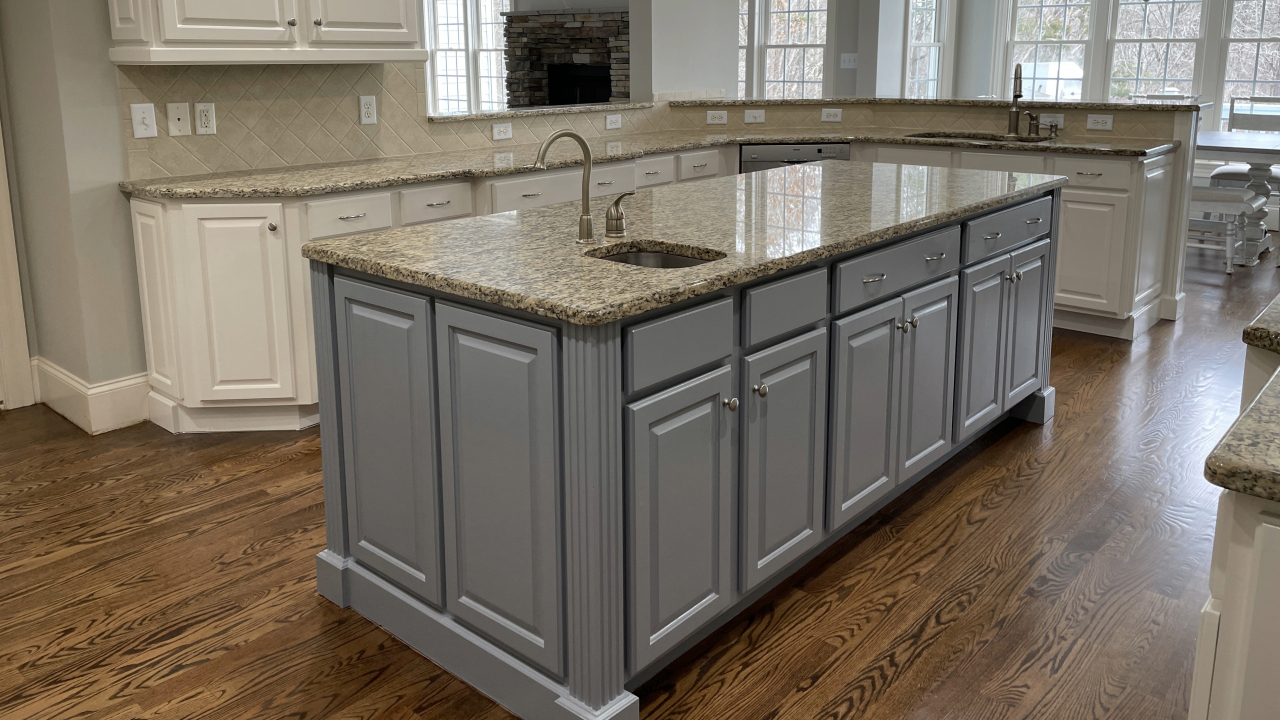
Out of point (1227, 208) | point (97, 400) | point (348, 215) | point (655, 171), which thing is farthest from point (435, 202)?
point (1227, 208)

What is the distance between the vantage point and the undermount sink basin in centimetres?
507

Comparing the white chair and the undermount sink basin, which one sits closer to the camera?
the undermount sink basin

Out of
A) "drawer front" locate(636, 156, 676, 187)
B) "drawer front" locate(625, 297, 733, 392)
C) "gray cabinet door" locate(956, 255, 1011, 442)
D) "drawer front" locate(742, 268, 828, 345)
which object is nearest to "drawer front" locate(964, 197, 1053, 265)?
"gray cabinet door" locate(956, 255, 1011, 442)

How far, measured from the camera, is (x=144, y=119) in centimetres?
355

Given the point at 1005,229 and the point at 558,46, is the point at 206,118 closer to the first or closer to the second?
the point at 1005,229

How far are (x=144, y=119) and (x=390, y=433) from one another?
6.73 feet

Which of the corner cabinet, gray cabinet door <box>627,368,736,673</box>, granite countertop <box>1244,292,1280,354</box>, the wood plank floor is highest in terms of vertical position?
the corner cabinet

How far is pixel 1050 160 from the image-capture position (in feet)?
15.5

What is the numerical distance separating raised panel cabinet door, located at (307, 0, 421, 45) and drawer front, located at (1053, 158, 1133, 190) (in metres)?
2.98

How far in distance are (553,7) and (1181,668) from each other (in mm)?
9243

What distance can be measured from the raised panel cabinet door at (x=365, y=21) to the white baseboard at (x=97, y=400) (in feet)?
4.79

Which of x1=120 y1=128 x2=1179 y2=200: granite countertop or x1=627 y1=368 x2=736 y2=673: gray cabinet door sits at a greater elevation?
x1=120 y1=128 x2=1179 y2=200: granite countertop

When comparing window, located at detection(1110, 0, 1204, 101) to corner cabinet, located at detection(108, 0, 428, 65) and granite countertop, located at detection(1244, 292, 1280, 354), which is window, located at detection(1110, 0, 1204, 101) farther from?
granite countertop, located at detection(1244, 292, 1280, 354)

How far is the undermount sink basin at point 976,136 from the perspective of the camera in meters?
5.07
